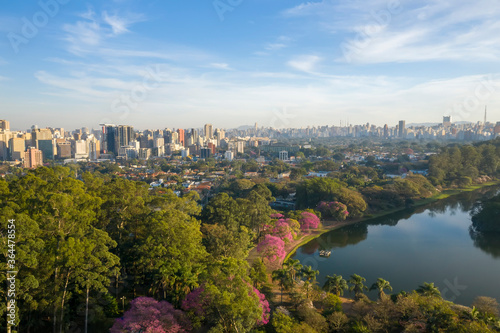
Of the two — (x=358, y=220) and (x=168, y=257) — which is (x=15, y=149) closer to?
(x=358, y=220)

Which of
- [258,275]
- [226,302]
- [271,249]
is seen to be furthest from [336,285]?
[226,302]

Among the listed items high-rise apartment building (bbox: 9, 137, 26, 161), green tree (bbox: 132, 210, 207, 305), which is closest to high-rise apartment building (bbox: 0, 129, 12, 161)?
high-rise apartment building (bbox: 9, 137, 26, 161)

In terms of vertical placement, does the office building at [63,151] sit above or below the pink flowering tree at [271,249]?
above

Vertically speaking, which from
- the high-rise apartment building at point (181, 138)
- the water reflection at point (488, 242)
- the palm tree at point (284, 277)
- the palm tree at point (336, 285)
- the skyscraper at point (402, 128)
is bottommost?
the water reflection at point (488, 242)

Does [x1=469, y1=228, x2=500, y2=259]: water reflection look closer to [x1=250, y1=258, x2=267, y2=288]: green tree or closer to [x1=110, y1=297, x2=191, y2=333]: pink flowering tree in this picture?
[x1=250, y1=258, x2=267, y2=288]: green tree

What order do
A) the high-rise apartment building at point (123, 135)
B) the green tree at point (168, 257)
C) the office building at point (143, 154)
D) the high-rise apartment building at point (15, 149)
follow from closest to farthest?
the green tree at point (168, 257)
the high-rise apartment building at point (15, 149)
the office building at point (143, 154)
the high-rise apartment building at point (123, 135)

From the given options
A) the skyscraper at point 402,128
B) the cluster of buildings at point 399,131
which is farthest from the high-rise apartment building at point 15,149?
the skyscraper at point 402,128

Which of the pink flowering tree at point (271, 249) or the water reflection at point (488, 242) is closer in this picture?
the pink flowering tree at point (271, 249)

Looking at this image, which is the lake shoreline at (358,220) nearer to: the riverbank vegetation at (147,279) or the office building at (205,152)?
the riverbank vegetation at (147,279)
